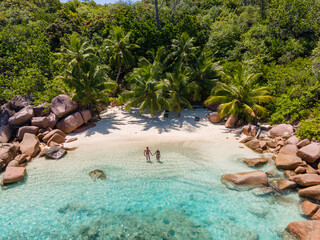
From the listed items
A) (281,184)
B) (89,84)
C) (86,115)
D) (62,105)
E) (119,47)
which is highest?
(119,47)

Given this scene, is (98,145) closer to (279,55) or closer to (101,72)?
(101,72)

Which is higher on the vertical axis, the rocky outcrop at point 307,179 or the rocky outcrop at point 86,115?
the rocky outcrop at point 86,115

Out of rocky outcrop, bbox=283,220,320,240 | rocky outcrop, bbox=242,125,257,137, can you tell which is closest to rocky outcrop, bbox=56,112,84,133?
rocky outcrop, bbox=242,125,257,137


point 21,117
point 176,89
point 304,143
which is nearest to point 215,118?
point 176,89

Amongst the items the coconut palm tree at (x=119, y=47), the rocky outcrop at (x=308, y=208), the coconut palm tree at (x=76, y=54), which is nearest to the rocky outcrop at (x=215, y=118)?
the rocky outcrop at (x=308, y=208)

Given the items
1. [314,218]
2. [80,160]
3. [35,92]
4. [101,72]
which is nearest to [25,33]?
[35,92]

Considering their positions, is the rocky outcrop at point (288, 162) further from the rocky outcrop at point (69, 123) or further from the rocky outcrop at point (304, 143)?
the rocky outcrop at point (69, 123)

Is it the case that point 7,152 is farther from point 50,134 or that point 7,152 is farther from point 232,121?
point 232,121
